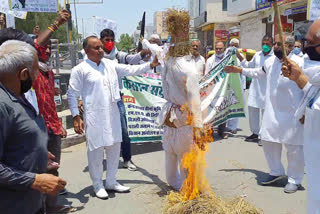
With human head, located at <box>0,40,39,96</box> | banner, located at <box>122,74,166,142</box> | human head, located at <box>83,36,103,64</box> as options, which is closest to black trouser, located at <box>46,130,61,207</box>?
human head, located at <box>83,36,103,64</box>

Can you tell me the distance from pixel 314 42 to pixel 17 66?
2076 mm

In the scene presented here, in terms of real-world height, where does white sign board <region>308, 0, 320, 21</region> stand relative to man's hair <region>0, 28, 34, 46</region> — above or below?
above

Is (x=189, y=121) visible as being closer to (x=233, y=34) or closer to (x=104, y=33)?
(x=104, y=33)

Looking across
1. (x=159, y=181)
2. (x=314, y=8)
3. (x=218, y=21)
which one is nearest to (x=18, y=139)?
(x=159, y=181)

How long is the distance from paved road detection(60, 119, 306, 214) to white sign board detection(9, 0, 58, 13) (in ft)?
13.3

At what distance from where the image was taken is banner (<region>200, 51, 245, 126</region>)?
699 cm

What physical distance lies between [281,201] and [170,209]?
4.74 ft

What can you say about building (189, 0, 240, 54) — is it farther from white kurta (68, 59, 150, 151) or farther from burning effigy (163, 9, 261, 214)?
burning effigy (163, 9, 261, 214)

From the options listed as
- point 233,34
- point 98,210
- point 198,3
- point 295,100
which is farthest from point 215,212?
point 198,3

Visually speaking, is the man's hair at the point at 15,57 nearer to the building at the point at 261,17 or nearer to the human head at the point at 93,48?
the human head at the point at 93,48

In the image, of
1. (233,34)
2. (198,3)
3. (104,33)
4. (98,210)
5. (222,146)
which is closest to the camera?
(98,210)

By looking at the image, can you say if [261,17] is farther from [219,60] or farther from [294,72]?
[294,72]

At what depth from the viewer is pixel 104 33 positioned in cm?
517

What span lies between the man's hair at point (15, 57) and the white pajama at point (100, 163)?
231 centimetres
